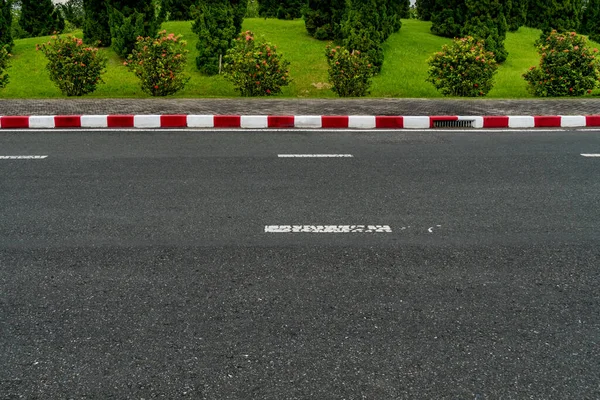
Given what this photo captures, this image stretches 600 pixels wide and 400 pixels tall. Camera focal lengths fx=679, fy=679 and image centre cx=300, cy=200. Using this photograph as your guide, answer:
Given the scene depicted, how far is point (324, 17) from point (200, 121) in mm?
20678

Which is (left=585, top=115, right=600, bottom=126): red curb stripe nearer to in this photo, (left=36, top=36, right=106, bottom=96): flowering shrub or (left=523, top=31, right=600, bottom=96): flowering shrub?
(left=523, top=31, right=600, bottom=96): flowering shrub

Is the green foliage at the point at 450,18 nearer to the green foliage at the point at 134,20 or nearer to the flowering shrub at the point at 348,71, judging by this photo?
the green foliage at the point at 134,20

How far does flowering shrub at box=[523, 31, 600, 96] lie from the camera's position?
16203 mm

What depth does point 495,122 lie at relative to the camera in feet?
39.6

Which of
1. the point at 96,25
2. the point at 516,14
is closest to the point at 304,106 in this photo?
the point at 96,25

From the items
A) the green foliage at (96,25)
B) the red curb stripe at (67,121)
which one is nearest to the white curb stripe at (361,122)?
the red curb stripe at (67,121)

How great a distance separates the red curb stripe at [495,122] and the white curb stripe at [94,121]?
669 centimetres

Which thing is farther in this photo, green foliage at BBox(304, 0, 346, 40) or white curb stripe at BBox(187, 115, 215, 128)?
green foliage at BBox(304, 0, 346, 40)

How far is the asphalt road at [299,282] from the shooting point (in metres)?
3.24

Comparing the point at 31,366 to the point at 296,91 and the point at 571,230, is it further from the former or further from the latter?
the point at 296,91

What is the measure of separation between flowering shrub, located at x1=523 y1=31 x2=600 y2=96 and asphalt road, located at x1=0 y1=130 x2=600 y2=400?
901cm

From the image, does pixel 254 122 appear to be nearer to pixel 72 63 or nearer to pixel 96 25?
pixel 72 63

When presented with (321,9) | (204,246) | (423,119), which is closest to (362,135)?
(423,119)

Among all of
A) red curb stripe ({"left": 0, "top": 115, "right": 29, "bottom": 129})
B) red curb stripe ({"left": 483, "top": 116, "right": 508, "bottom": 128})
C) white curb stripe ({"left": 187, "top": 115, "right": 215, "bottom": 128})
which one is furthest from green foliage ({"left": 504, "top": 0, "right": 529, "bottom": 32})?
red curb stripe ({"left": 0, "top": 115, "right": 29, "bottom": 129})
